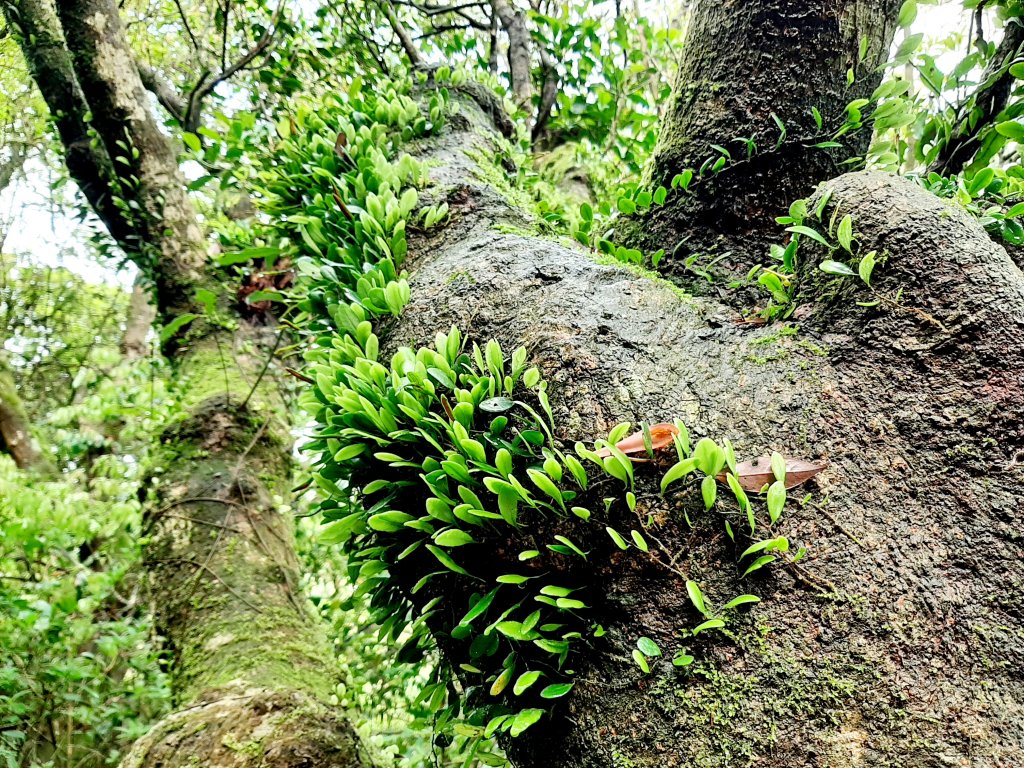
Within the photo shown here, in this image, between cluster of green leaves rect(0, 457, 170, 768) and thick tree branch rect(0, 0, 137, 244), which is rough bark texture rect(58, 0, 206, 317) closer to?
thick tree branch rect(0, 0, 137, 244)

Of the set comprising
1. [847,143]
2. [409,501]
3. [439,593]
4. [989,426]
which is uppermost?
[847,143]

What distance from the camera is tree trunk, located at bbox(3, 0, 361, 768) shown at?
1586 millimetres

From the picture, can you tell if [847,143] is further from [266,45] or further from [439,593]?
[266,45]

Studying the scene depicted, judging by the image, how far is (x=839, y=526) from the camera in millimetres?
1044

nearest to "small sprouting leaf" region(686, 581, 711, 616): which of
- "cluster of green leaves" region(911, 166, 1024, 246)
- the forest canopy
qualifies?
the forest canopy

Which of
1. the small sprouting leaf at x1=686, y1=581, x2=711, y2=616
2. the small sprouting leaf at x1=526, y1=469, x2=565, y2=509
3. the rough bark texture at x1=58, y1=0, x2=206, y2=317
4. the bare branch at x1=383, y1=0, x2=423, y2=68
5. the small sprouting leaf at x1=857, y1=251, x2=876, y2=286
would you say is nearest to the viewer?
the small sprouting leaf at x1=686, y1=581, x2=711, y2=616

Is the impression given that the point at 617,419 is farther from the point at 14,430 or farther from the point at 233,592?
the point at 14,430

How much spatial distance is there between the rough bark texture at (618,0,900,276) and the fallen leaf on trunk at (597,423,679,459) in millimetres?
941

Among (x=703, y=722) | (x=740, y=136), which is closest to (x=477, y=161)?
(x=740, y=136)

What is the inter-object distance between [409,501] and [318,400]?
0.42 m

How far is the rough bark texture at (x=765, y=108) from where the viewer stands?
1.84 meters

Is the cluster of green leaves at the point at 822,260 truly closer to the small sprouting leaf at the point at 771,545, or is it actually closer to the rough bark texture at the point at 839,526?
the rough bark texture at the point at 839,526

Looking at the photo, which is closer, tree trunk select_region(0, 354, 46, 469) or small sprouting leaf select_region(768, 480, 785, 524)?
small sprouting leaf select_region(768, 480, 785, 524)

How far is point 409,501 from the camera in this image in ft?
4.61
